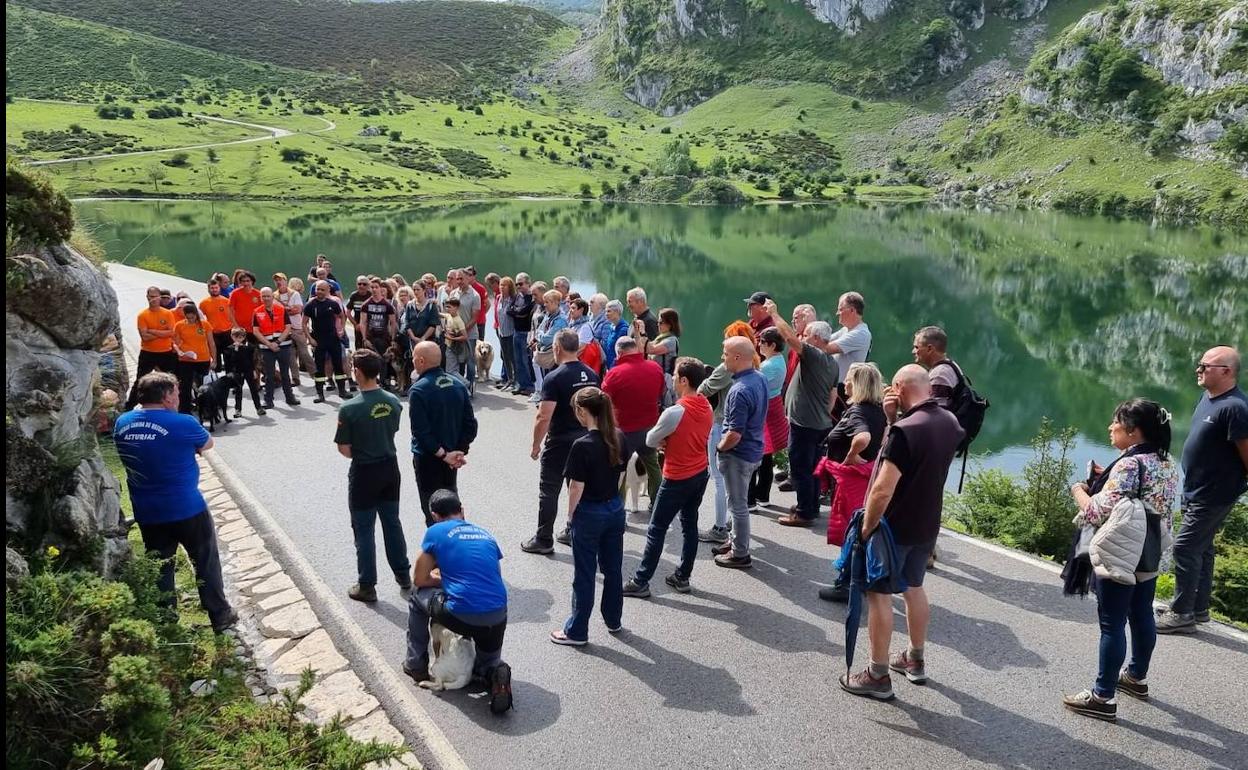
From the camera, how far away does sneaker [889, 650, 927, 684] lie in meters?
5.53

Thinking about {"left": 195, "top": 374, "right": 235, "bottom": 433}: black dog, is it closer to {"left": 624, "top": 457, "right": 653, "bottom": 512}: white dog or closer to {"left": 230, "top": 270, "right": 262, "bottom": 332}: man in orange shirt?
{"left": 230, "top": 270, "right": 262, "bottom": 332}: man in orange shirt

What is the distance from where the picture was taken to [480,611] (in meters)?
5.17

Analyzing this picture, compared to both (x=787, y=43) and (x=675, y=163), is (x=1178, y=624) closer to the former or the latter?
(x=675, y=163)

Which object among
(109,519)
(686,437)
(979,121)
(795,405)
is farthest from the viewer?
(979,121)

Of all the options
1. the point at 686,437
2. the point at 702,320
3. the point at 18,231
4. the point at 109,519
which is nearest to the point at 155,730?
the point at 109,519

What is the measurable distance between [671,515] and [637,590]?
0.72 m

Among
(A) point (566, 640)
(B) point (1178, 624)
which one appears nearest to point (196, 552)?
(A) point (566, 640)

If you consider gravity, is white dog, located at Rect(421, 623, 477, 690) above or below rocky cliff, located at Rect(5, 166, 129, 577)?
below

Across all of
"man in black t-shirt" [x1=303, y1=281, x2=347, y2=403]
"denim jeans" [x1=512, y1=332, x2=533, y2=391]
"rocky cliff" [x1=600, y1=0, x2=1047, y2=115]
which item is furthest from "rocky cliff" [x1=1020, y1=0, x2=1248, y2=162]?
"man in black t-shirt" [x1=303, y1=281, x2=347, y2=403]

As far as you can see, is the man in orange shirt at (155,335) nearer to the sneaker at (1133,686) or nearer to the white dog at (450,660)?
the white dog at (450,660)

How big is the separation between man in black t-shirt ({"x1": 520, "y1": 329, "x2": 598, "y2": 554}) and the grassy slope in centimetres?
9975

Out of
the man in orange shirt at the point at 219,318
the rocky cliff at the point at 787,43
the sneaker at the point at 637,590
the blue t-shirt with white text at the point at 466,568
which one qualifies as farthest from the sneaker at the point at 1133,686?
the rocky cliff at the point at 787,43

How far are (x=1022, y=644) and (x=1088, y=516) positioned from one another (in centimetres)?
144

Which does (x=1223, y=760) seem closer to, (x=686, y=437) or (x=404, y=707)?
(x=686, y=437)
